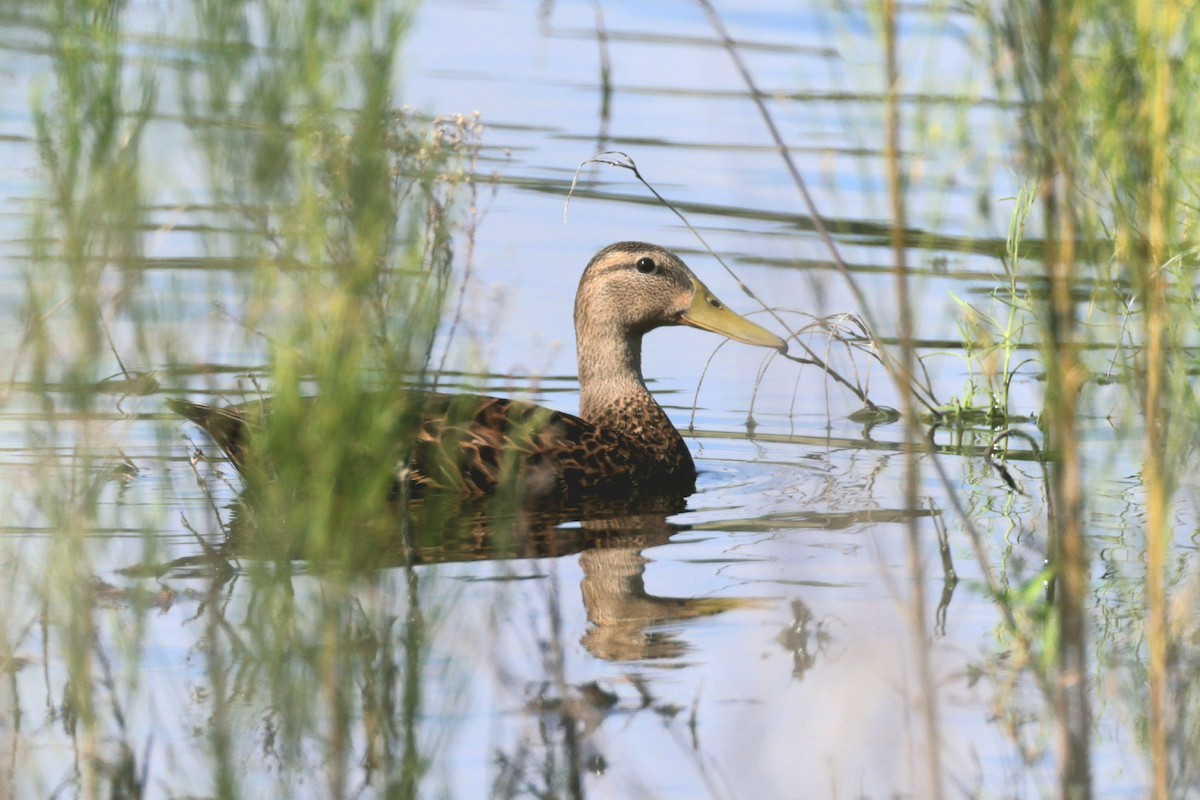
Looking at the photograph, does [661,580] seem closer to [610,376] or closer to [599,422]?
[599,422]

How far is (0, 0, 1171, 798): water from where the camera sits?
12.1ft

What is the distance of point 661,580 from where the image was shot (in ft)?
21.2

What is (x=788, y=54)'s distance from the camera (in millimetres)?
15914

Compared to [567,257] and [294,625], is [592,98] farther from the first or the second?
[294,625]

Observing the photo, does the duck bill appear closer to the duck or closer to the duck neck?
the duck

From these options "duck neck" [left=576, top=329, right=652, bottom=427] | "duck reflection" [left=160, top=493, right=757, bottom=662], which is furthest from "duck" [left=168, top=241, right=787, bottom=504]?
"duck reflection" [left=160, top=493, right=757, bottom=662]

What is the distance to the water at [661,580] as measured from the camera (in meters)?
3.69

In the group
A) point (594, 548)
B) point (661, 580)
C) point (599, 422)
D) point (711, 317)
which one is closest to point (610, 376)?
point (599, 422)

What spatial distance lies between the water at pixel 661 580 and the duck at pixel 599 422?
0.91 ft

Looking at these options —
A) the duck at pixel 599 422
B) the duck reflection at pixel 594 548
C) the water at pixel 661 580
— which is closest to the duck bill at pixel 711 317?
the duck at pixel 599 422

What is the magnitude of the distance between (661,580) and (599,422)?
257cm

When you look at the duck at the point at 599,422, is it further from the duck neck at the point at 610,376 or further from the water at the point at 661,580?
the water at the point at 661,580

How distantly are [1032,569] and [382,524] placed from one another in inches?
130

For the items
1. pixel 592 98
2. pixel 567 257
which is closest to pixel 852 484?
pixel 567 257
